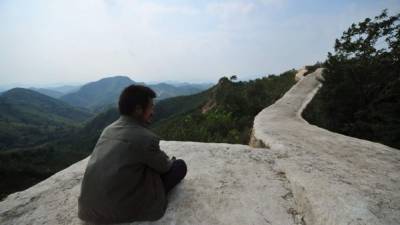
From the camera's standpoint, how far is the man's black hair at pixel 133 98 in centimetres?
262

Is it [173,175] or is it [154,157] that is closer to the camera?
[154,157]

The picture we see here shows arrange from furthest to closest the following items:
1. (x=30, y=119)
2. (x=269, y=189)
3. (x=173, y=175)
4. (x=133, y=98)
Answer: (x=30, y=119), (x=269, y=189), (x=173, y=175), (x=133, y=98)

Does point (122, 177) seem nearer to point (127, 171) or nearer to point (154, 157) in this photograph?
point (127, 171)

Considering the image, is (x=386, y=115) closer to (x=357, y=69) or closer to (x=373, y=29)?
(x=357, y=69)

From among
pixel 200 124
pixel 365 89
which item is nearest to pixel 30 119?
pixel 200 124

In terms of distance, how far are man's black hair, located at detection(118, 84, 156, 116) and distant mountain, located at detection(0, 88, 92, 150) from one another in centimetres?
10580

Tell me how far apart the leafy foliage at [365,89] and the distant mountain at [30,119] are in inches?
4122

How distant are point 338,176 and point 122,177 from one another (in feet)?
9.26

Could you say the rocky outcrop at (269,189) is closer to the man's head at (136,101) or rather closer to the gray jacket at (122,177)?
the gray jacket at (122,177)

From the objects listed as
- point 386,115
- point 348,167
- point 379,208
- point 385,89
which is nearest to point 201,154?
point 348,167

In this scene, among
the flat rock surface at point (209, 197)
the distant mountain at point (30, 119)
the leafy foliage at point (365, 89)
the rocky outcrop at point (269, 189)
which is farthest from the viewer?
the distant mountain at point (30, 119)

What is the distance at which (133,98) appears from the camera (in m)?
2.64

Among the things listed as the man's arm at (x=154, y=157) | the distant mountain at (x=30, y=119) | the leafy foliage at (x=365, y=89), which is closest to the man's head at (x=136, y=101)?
the man's arm at (x=154, y=157)

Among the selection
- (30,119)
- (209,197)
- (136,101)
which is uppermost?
(136,101)
